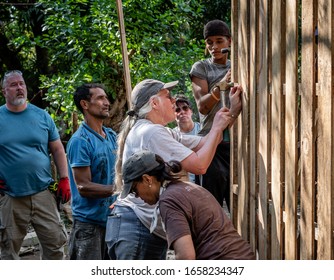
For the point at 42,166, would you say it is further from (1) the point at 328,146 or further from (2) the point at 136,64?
(2) the point at 136,64

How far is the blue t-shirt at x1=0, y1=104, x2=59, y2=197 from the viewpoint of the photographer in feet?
23.2

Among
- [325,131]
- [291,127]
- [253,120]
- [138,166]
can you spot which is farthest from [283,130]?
[138,166]

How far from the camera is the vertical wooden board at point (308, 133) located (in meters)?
3.69

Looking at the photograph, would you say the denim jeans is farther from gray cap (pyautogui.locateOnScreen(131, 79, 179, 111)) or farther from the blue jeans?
gray cap (pyautogui.locateOnScreen(131, 79, 179, 111))

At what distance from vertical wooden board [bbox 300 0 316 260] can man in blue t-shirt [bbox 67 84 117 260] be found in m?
2.47

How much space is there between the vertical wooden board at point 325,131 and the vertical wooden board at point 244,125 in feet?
4.72

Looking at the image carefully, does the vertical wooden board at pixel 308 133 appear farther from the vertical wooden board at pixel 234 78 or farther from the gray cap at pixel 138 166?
the vertical wooden board at pixel 234 78

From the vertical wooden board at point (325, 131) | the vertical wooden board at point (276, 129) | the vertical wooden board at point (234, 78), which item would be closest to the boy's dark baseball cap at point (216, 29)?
the vertical wooden board at point (234, 78)

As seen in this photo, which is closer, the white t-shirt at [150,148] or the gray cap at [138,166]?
the gray cap at [138,166]

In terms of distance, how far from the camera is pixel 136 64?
11.9 m

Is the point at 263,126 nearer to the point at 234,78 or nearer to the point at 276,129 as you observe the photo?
the point at 276,129

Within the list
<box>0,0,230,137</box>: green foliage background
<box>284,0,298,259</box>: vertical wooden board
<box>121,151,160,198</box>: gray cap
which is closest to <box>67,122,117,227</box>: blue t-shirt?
<box>121,151,160,198</box>: gray cap

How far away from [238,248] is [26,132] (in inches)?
136

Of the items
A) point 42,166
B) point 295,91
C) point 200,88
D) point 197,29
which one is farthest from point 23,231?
point 197,29
